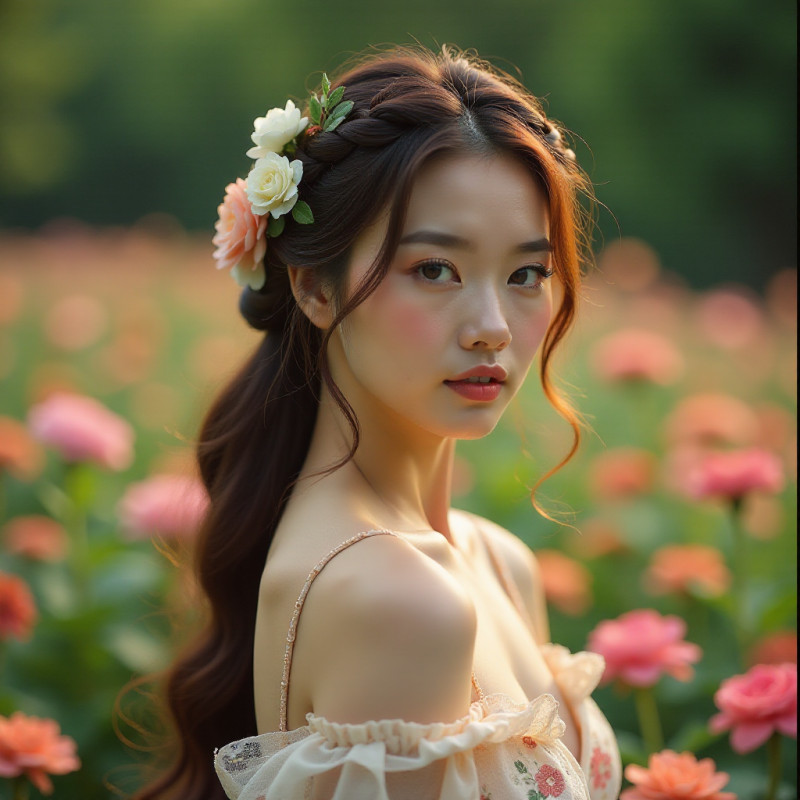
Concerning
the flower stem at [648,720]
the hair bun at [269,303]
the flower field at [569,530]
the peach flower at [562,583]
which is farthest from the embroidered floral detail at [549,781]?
the peach flower at [562,583]

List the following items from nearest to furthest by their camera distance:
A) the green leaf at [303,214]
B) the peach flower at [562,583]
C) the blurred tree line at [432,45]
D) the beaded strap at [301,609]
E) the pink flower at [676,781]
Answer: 1. the beaded strap at [301,609]
2. the green leaf at [303,214]
3. the pink flower at [676,781]
4. the peach flower at [562,583]
5. the blurred tree line at [432,45]

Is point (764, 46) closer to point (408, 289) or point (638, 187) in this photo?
point (638, 187)

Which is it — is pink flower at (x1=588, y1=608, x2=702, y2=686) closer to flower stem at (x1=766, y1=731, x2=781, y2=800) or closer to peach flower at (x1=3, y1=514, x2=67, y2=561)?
flower stem at (x1=766, y1=731, x2=781, y2=800)

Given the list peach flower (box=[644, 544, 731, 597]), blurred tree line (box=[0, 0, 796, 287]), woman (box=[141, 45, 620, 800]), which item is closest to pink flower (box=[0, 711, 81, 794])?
woman (box=[141, 45, 620, 800])

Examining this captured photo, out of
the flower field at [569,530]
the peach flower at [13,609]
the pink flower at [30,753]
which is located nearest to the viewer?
the pink flower at [30,753]

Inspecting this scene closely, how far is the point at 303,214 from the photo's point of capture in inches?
57.5

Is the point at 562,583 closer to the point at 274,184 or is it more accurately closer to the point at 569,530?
the point at 569,530

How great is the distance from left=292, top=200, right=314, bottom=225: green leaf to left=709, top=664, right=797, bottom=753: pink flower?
3.41ft

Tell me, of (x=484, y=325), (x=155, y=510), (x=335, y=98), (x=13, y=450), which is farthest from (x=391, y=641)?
(x=13, y=450)

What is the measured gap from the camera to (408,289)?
139 cm

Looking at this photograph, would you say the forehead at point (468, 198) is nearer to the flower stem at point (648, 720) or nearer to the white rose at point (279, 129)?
the white rose at point (279, 129)

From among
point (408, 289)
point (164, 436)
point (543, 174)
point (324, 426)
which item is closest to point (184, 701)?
point (324, 426)

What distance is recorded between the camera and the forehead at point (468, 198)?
139 centimetres

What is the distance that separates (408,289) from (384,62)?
1.30 ft
